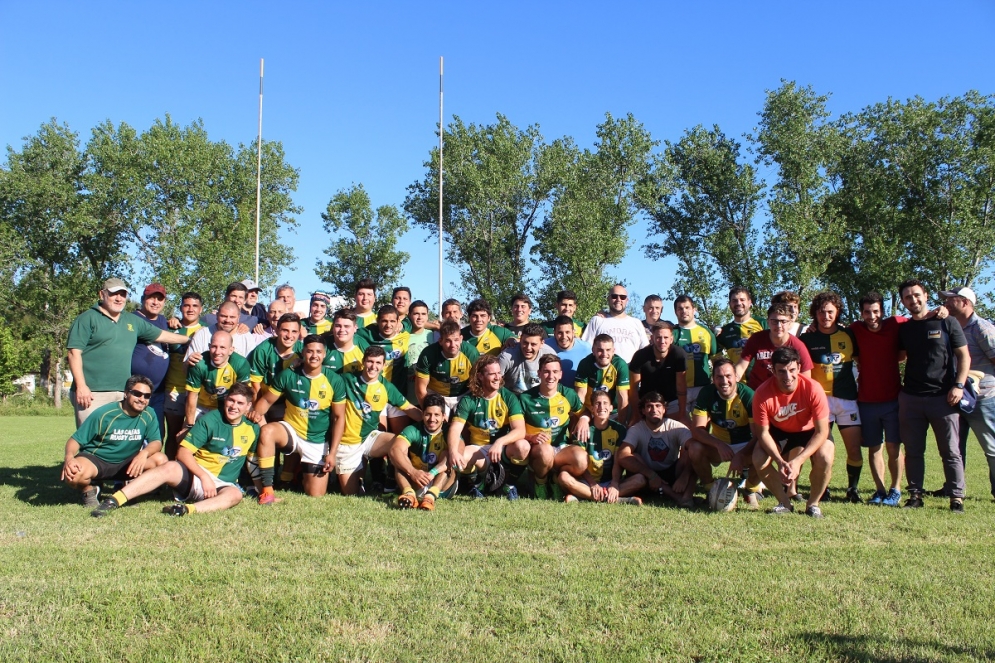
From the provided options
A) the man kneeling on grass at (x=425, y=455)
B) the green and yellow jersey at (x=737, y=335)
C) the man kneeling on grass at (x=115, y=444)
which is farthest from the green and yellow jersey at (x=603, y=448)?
the man kneeling on grass at (x=115, y=444)

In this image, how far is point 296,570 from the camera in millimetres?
4273

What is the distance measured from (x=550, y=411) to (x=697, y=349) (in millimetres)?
1834

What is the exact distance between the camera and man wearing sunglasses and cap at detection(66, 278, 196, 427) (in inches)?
268

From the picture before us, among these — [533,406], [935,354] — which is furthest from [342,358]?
[935,354]

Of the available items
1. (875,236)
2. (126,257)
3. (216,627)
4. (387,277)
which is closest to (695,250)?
(875,236)

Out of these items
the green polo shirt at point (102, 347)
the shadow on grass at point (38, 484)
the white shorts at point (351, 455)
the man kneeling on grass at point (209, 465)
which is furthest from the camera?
the white shorts at point (351, 455)

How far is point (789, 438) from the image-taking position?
656cm

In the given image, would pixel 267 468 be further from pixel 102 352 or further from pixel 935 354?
pixel 935 354

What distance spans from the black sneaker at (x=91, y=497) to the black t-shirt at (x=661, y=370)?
16.7 feet

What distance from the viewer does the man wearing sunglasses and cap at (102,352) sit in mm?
6797

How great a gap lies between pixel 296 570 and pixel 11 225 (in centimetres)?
3853

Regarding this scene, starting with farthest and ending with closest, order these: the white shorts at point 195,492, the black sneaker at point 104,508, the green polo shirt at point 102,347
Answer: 1. the green polo shirt at point 102,347
2. the white shorts at point 195,492
3. the black sneaker at point 104,508

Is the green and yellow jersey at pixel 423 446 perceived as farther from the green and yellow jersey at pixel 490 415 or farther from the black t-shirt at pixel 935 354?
the black t-shirt at pixel 935 354

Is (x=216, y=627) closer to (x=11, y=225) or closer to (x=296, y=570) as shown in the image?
(x=296, y=570)
